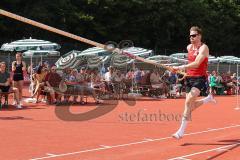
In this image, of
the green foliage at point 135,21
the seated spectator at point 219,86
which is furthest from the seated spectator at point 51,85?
the green foliage at point 135,21

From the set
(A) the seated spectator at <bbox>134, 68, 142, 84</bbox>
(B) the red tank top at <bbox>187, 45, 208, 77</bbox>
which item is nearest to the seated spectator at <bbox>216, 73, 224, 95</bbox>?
(A) the seated spectator at <bbox>134, 68, 142, 84</bbox>

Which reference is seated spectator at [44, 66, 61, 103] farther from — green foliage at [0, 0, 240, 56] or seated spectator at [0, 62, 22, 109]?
green foliage at [0, 0, 240, 56]

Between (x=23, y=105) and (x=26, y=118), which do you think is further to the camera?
(x=23, y=105)

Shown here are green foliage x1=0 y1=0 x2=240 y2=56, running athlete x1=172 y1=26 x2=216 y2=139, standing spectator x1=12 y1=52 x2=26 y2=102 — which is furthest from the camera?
green foliage x1=0 y1=0 x2=240 y2=56

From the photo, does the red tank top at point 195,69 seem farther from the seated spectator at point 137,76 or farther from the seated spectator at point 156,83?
the seated spectator at point 137,76

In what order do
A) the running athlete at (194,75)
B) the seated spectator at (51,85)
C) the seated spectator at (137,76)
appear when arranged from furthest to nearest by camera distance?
the seated spectator at (137,76) < the seated spectator at (51,85) < the running athlete at (194,75)

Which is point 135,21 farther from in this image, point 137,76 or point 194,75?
point 194,75

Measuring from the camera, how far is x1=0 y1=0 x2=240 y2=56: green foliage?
49.2 metres

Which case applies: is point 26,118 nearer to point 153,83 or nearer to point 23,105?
point 23,105

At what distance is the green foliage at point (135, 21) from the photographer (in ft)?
161

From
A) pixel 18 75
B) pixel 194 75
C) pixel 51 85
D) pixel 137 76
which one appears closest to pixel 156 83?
pixel 137 76

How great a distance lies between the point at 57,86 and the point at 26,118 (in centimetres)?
522

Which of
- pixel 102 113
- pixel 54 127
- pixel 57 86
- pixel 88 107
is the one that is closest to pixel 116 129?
pixel 54 127

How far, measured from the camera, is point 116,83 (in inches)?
966
